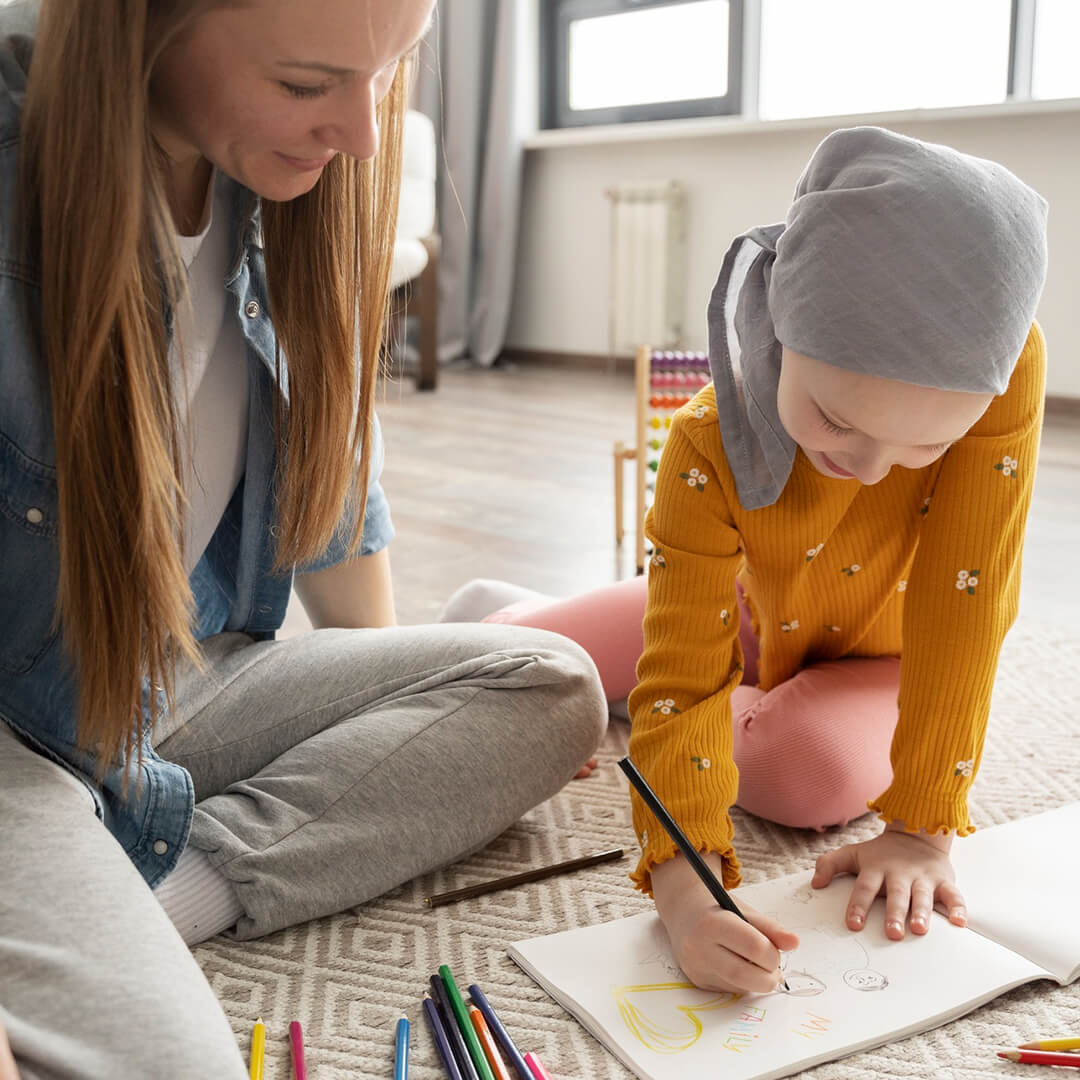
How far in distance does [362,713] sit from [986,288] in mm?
546

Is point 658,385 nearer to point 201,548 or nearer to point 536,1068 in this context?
point 201,548

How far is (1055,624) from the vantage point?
159 cm

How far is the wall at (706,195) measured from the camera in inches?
123

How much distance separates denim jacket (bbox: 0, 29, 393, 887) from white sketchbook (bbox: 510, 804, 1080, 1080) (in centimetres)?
26

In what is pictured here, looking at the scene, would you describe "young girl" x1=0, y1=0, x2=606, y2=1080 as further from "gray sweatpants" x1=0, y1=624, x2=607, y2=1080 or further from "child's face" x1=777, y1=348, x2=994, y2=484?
"child's face" x1=777, y1=348, x2=994, y2=484

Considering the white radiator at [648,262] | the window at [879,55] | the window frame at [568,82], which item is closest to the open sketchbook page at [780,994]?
the window at [879,55]

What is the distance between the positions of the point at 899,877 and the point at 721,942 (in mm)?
167

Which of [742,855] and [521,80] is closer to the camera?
[742,855]

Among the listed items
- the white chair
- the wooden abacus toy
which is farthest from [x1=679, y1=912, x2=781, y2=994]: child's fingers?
the white chair

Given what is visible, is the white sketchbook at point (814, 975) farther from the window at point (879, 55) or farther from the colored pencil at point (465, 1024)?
the window at point (879, 55)

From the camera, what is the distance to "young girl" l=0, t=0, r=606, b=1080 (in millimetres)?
632


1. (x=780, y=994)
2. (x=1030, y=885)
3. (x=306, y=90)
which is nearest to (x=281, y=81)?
(x=306, y=90)

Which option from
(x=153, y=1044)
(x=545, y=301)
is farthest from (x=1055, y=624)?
Result: (x=545, y=301)

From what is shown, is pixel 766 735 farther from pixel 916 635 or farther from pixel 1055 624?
pixel 1055 624
